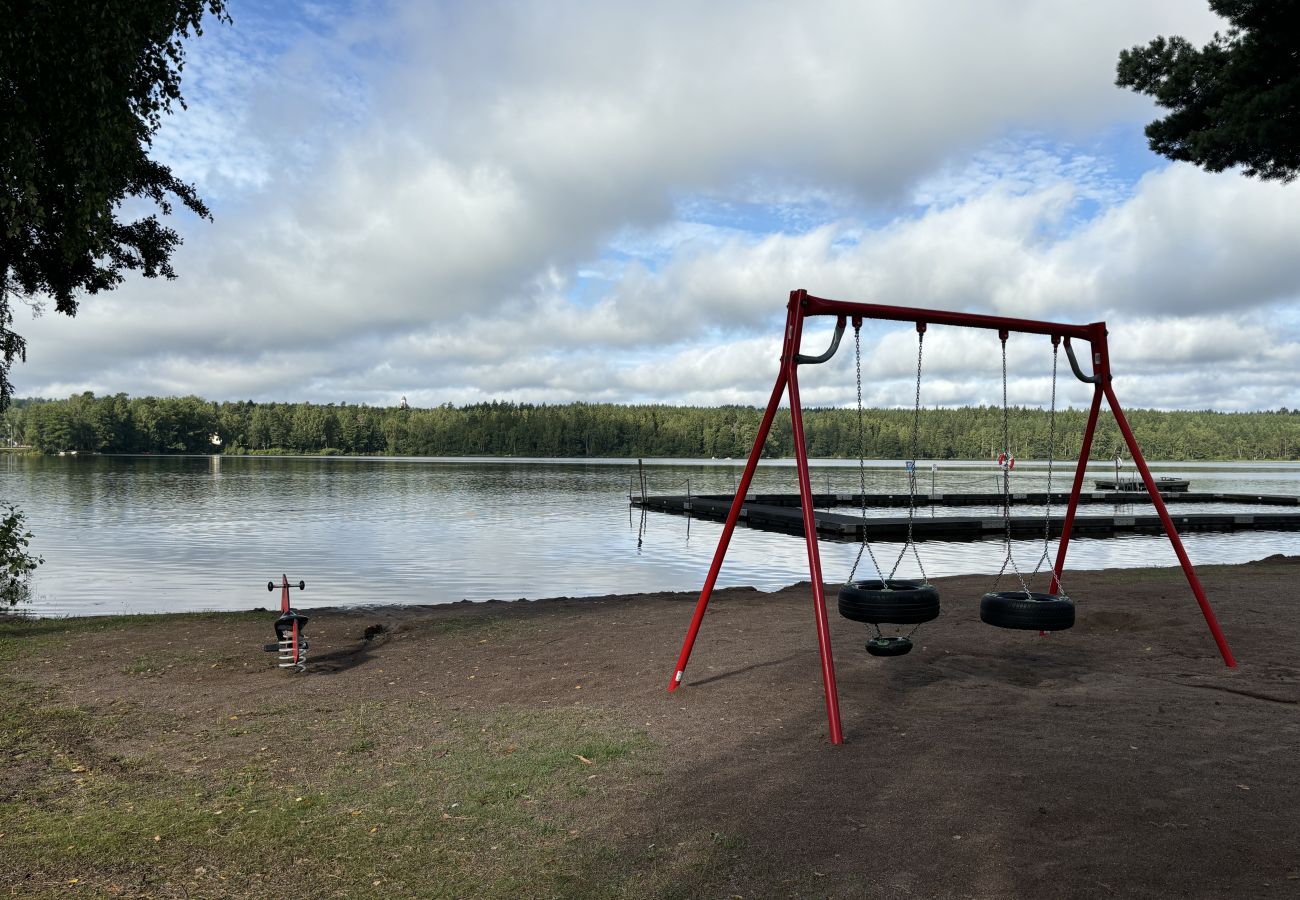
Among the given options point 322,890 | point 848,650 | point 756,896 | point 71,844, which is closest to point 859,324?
point 848,650

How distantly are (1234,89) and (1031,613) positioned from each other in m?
14.7

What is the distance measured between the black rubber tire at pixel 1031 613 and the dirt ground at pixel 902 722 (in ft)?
2.40

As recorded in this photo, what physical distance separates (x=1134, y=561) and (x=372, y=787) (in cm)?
2952

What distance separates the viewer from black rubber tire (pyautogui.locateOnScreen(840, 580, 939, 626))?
7.97 m

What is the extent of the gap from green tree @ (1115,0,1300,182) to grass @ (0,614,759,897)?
55.0 ft

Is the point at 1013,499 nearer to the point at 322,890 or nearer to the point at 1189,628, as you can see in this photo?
the point at 1189,628

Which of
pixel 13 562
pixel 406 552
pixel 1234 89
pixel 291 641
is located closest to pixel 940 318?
pixel 291 641

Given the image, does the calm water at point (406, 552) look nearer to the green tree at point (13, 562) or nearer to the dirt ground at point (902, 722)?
the green tree at point (13, 562)

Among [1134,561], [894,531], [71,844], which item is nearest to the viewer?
[71,844]

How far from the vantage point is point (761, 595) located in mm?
17328

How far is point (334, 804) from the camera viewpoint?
6199 millimetres

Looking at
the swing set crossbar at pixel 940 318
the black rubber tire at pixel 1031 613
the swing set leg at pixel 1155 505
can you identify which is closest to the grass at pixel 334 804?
the black rubber tire at pixel 1031 613

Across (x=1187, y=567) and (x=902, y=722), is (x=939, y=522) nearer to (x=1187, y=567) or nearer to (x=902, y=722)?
(x=1187, y=567)

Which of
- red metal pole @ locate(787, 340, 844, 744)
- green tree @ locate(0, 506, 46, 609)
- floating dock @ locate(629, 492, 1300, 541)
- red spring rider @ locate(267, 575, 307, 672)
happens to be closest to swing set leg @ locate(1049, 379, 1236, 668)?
red metal pole @ locate(787, 340, 844, 744)
